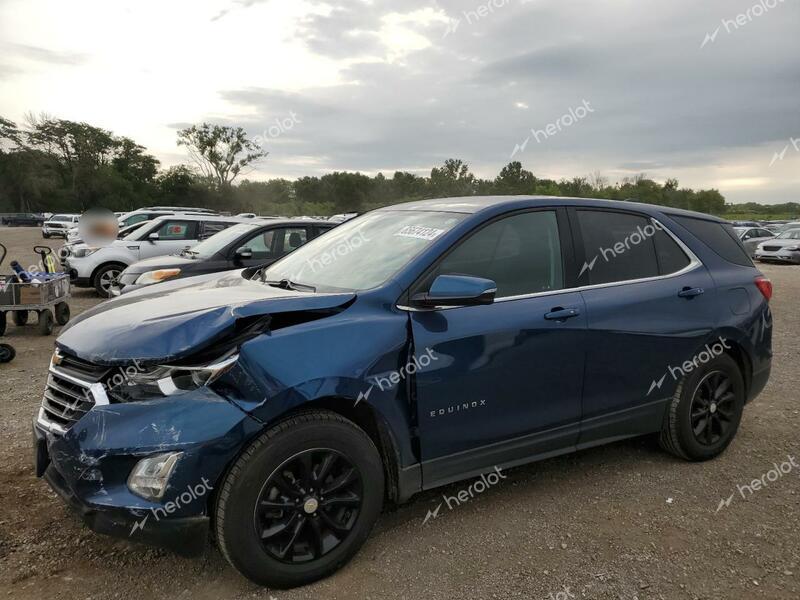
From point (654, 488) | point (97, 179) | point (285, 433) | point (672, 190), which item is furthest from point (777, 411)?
point (672, 190)

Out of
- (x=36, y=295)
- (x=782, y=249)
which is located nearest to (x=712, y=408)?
(x=36, y=295)

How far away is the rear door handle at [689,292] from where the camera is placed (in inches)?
146

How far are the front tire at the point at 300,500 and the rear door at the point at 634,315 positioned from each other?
1419mm

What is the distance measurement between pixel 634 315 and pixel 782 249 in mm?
23866

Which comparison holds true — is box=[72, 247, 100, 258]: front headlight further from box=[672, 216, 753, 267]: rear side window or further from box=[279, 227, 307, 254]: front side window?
box=[672, 216, 753, 267]: rear side window

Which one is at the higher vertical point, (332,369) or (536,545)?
(332,369)

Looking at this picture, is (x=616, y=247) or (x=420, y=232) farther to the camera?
(x=616, y=247)

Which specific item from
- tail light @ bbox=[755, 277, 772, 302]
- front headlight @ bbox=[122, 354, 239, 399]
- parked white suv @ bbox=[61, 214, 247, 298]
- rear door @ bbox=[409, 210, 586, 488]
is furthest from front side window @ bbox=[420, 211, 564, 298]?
parked white suv @ bbox=[61, 214, 247, 298]

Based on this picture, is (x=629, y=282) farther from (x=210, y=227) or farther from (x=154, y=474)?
(x=210, y=227)

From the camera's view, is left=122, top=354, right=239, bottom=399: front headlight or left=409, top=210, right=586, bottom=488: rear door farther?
left=409, top=210, right=586, bottom=488: rear door

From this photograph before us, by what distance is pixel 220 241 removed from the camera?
8.73m

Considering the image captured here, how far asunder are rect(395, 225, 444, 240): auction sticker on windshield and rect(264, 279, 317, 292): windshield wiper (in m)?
0.60

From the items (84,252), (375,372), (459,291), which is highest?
→ (459,291)

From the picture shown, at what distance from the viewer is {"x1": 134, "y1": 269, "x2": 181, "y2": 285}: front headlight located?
7703 millimetres
